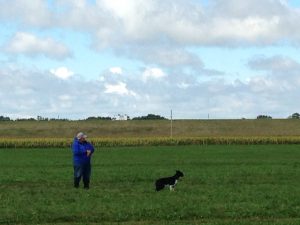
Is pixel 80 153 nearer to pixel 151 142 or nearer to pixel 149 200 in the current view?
pixel 149 200

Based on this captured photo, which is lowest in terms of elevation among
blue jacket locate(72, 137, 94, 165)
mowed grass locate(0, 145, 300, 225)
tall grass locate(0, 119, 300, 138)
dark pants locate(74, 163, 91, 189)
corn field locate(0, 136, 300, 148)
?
mowed grass locate(0, 145, 300, 225)

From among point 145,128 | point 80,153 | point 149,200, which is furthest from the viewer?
point 145,128

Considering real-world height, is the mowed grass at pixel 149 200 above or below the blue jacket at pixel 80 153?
below

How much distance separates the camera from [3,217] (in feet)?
51.3

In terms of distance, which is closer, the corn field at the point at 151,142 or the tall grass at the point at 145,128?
the corn field at the point at 151,142

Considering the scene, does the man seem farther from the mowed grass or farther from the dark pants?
the mowed grass

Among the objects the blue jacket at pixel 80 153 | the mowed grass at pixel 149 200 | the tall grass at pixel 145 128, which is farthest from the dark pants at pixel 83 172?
the tall grass at pixel 145 128

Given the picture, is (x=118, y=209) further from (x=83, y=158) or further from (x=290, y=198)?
(x=83, y=158)

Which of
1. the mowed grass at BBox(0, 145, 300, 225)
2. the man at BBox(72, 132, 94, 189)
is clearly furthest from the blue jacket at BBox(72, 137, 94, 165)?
the mowed grass at BBox(0, 145, 300, 225)

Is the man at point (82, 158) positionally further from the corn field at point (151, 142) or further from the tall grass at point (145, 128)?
the tall grass at point (145, 128)

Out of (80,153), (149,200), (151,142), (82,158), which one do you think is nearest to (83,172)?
(82,158)

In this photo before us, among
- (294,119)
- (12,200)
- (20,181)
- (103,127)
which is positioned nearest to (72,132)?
(103,127)

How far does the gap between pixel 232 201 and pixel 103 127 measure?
98.8 meters

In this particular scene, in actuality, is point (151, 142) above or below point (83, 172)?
above
